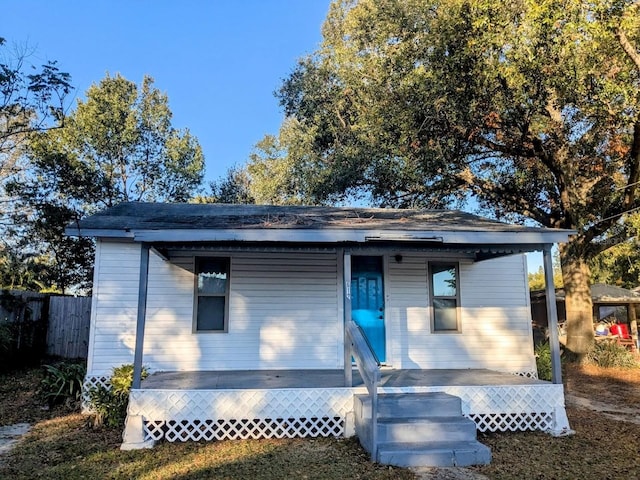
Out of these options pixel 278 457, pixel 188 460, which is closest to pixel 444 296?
pixel 278 457

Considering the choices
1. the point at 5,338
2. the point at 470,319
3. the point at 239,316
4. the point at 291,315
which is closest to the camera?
the point at 239,316

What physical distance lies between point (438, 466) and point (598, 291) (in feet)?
50.1

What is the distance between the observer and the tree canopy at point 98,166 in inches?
647

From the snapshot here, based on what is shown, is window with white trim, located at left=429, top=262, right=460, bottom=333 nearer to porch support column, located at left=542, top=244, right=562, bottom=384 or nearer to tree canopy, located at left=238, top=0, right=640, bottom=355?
porch support column, located at left=542, top=244, right=562, bottom=384

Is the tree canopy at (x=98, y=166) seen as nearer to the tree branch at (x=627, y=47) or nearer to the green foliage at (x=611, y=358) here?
the tree branch at (x=627, y=47)

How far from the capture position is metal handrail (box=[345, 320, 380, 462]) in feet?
16.5

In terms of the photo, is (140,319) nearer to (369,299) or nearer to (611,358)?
(369,299)

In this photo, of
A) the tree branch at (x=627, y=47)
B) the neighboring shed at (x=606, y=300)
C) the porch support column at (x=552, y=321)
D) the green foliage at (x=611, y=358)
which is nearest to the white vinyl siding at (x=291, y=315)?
the porch support column at (x=552, y=321)

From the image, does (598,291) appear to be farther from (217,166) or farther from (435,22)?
(217,166)

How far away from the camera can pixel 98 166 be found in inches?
713

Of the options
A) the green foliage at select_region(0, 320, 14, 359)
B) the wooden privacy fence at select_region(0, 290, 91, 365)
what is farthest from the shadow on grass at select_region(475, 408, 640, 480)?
the wooden privacy fence at select_region(0, 290, 91, 365)

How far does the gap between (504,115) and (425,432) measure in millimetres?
8671

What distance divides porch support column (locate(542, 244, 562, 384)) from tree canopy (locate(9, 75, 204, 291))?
14.7 meters

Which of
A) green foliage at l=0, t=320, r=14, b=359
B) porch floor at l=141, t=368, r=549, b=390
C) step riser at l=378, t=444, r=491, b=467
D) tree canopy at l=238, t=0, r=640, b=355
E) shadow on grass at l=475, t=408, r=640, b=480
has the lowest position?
shadow on grass at l=475, t=408, r=640, b=480
